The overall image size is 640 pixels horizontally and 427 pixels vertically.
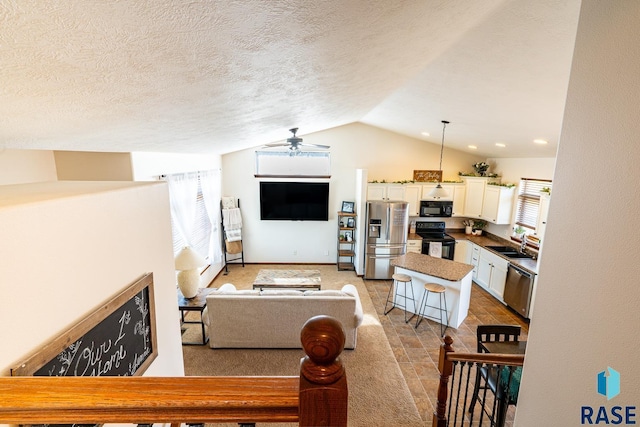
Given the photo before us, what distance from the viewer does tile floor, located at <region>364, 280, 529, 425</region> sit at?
315 centimetres

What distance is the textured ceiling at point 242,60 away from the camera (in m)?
0.83

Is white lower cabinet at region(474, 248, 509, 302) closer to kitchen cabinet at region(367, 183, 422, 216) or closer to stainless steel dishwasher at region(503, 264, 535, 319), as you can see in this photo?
stainless steel dishwasher at region(503, 264, 535, 319)

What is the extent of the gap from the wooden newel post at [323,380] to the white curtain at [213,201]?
4.93 meters

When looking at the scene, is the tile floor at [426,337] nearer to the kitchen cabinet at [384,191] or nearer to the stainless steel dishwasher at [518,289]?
the stainless steel dishwasher at [518,289]

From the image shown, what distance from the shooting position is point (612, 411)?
905 mm

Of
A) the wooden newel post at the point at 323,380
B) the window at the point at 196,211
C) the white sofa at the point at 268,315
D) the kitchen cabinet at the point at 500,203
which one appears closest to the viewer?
the wooden newel post at the point at 323,380

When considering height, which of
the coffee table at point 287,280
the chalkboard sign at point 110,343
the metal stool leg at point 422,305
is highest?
the chalkboard sign at point 110,343

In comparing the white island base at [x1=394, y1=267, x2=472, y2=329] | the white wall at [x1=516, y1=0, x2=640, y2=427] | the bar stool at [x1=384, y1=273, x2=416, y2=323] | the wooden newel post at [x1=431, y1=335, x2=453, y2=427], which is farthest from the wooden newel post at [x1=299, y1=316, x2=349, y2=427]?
the bar stool at [x1=384, y1=273, x2=416, y2=323]

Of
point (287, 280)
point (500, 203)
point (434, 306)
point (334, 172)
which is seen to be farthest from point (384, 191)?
point (287, 280)

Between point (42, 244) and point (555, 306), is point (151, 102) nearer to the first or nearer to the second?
point (42, 244)

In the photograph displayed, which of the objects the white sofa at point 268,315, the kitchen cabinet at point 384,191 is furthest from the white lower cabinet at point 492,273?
the white sofa at point 268,315

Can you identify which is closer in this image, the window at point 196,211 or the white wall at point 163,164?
the white wall at point 163,164

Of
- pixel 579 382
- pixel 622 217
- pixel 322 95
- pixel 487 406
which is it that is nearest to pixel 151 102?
pixel 322 95

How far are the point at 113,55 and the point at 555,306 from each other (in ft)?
6.12
